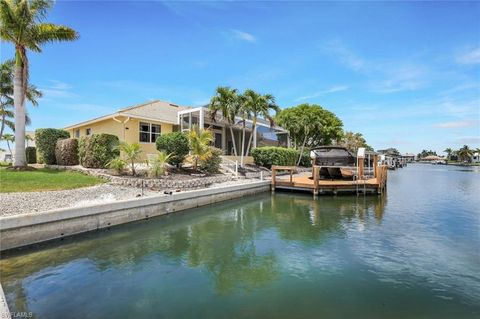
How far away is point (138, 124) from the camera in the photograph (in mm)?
21594

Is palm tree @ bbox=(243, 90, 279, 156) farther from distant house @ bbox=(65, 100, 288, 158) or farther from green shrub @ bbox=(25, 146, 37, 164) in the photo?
green shrub @ bbox=(25, 146, 37, 164)

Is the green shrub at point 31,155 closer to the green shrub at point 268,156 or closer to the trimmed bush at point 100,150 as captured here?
the trimmed bush at point 100,150

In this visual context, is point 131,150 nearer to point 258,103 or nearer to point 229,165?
point 229,165

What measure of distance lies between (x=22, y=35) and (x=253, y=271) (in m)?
16.7

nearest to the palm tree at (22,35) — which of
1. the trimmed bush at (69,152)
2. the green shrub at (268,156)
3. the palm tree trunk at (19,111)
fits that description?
the palm tree trunk at (19,111)

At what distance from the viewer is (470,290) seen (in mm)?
6027

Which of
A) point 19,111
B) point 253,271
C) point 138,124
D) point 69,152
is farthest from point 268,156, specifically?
point 253,271

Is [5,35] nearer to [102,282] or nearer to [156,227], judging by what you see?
Answer: [156,227]

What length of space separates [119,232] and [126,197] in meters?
2.40

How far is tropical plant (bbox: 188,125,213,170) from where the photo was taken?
61.5 feet

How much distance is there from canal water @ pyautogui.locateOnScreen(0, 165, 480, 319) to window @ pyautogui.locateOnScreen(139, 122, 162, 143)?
1140 centimetres

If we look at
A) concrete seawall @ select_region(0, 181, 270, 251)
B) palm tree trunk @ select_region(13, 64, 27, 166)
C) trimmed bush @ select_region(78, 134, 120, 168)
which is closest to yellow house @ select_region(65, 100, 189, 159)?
trimmed bush @ select_region(78, 134, 120, 168)

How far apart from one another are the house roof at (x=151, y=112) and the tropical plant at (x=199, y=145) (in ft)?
15.0

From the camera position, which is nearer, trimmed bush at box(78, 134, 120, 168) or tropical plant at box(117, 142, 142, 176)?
tropical plant at box(117, 142, 142, 176)
